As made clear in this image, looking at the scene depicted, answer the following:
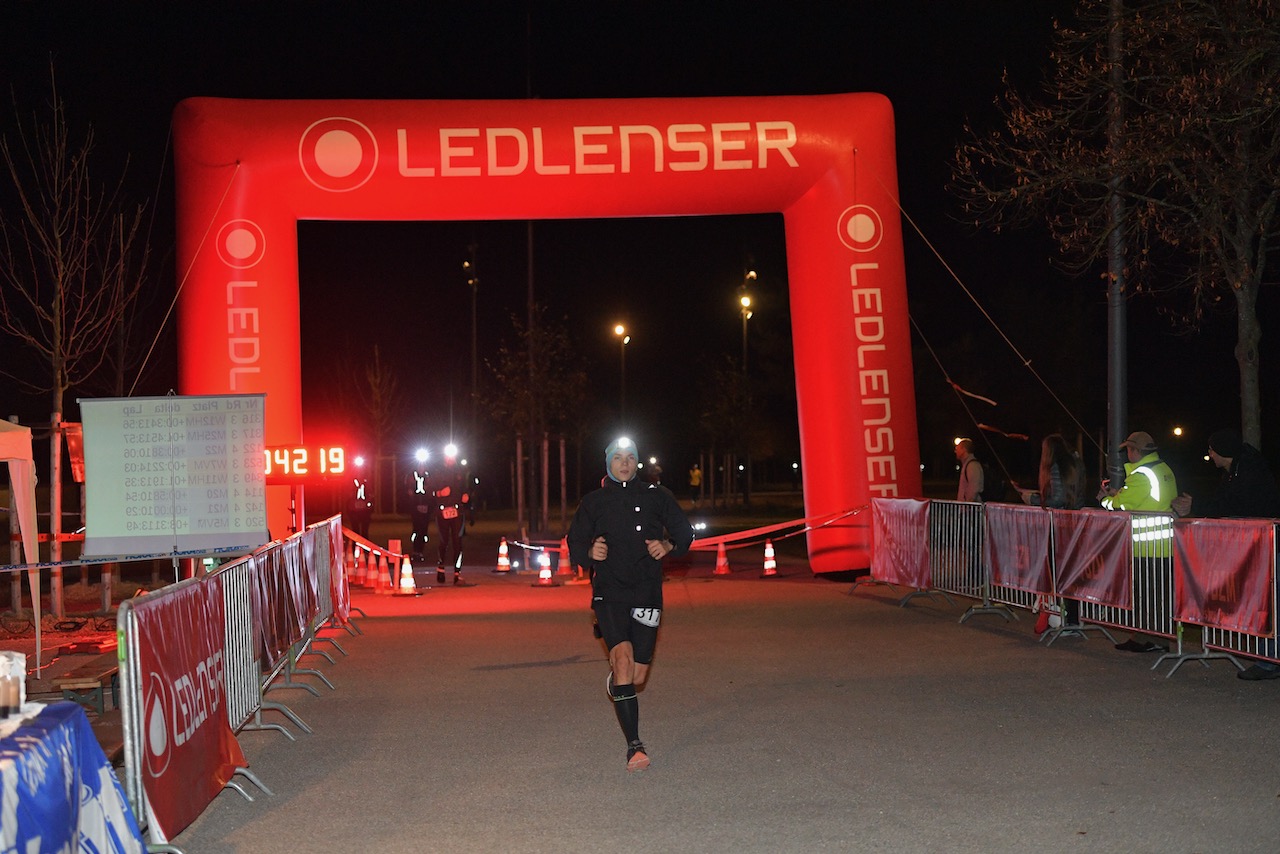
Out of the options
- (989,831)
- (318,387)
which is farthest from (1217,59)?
(318,387)

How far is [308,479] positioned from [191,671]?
369 inches

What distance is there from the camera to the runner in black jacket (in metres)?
7.72

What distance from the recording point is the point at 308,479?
1559 centimetres

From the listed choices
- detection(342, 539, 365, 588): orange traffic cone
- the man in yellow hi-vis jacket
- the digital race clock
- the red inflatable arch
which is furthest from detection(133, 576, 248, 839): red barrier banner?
detection(342, 539, 365, 588): orange traffic cone

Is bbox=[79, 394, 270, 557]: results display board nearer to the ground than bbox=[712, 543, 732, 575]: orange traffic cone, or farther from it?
farther from it

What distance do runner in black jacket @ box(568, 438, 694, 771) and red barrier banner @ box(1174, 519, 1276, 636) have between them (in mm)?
4306

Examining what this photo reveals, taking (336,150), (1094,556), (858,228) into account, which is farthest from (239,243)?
(1094,556)

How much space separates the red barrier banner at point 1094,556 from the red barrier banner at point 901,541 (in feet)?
10.0

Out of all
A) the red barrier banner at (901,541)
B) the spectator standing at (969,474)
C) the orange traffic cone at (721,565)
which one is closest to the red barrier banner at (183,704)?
the red barrier banner at (901,541)

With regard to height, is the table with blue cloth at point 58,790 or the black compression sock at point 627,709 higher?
the table with blue cloth at point 58,790

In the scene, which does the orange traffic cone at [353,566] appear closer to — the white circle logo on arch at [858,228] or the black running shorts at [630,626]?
the white circle logo on arch at [858,228]

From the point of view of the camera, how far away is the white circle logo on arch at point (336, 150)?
16438 millimetres

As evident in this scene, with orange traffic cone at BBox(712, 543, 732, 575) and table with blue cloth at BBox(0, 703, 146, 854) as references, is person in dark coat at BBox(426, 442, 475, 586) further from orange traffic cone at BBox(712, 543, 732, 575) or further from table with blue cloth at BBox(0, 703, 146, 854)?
table with blue cloth at BBox(0, 703, 146, 854)

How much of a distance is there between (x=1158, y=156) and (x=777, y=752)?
25.7ft
